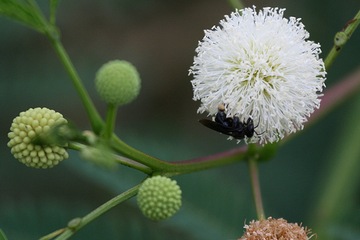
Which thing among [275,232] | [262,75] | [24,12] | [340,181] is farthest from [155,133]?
[24,12]

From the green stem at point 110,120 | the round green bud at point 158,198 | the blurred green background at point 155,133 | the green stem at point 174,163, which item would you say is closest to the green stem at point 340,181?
the blurred green background at point 155,133

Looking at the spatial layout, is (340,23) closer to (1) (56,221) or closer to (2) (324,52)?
(2) (324,52)

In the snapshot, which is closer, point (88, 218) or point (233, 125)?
point (88, 218)

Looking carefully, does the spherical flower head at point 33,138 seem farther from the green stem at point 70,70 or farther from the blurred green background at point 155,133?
the blurred green background at point 155,133

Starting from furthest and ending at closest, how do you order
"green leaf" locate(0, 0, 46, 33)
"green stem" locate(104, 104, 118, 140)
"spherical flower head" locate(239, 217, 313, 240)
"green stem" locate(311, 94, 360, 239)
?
1. "green stem" locate(311, 94, 360, 239)
2. "spherical flower head" locate(239, 217, 313, 240)
3. "green stem" locate(104, 104, 118, 140)
4. "green leaf" locate(0, 0, 46, 33)

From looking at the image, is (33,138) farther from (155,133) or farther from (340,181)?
(155,133)

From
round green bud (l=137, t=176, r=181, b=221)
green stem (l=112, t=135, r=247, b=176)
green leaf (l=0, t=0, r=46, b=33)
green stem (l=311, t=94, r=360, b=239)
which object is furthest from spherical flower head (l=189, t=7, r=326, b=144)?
green stem (l=311, t=94, r=360, b=239)

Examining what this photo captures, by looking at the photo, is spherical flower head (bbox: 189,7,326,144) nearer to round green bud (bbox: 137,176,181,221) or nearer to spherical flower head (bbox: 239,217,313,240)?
spherical flower head (bbox: 239,217,313,240)
